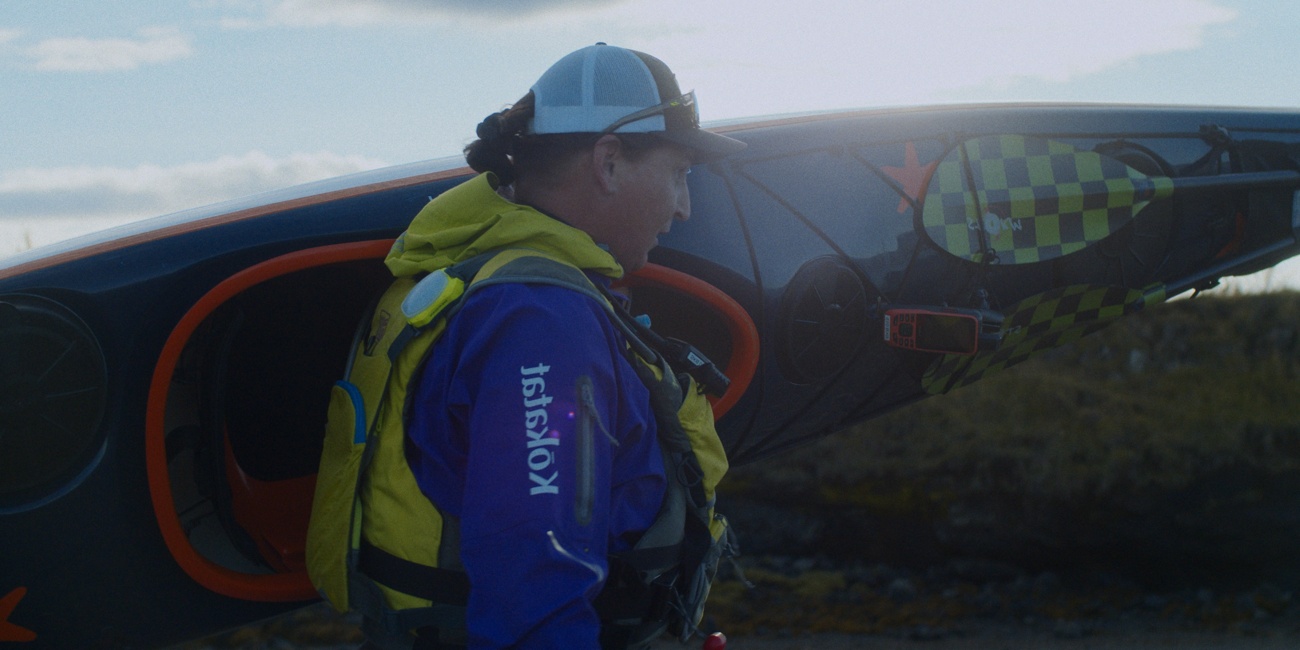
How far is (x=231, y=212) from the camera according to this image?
7.80 ft

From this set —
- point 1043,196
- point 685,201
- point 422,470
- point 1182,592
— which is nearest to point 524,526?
point 422,470

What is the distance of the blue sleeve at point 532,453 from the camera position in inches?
49.8

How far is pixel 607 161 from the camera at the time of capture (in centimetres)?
158

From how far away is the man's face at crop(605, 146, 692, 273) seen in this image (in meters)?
1.61

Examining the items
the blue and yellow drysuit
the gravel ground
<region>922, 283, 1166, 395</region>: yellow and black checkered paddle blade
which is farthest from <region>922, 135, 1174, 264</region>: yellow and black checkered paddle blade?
the blue and yellow drysuit

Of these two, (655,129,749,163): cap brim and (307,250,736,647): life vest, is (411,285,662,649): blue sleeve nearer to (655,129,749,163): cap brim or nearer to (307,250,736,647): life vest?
(307,250,736,647): life vest

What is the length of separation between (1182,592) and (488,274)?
3.60 metres

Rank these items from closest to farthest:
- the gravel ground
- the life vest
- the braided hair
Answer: the life vest
the braided hair
the gravel ground

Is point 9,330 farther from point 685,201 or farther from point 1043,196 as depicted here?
point 1043,196

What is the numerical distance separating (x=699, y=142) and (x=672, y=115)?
63mm

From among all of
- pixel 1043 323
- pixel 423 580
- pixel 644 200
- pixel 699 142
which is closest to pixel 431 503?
pixel 423 580

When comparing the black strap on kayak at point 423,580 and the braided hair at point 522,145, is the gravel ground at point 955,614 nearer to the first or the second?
the black strap on kayak at point 423,580

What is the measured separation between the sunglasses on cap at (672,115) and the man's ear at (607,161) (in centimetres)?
2

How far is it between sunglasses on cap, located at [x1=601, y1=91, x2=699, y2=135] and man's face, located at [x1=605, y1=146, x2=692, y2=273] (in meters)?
0.04
